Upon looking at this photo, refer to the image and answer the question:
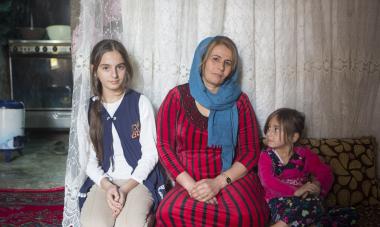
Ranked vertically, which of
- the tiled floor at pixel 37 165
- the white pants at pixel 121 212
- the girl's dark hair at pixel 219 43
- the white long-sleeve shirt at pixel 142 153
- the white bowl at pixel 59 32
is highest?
the white bowl at pixel 59 32

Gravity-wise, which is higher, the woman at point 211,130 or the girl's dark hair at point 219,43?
the girl's dark hair at point 219,43

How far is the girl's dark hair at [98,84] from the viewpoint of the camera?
1.56 meters

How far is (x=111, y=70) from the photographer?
1.56 meters

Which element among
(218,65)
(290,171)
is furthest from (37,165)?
(290,171)

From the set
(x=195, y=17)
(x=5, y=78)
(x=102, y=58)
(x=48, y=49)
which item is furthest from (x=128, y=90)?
Result: (x=5, y=78)

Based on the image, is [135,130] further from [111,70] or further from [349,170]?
[349,170]

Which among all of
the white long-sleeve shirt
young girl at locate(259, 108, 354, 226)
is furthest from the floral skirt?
the white long-sleeve shirt

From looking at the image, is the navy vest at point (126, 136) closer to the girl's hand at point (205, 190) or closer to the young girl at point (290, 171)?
the girl's hand at point (205, 190)

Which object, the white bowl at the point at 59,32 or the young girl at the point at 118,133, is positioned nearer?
the young girl at the point at 118,133

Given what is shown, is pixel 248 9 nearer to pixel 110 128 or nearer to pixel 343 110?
pixel 343 110

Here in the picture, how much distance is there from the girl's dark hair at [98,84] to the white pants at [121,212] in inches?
9.1

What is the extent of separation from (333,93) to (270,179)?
0.71m

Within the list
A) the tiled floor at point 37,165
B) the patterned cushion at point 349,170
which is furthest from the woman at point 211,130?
the tiled floor at point 37,165

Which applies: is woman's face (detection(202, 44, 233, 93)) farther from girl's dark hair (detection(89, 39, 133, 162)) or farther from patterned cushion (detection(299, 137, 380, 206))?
patterned cushion (detection(299, 137, 380, 206))
